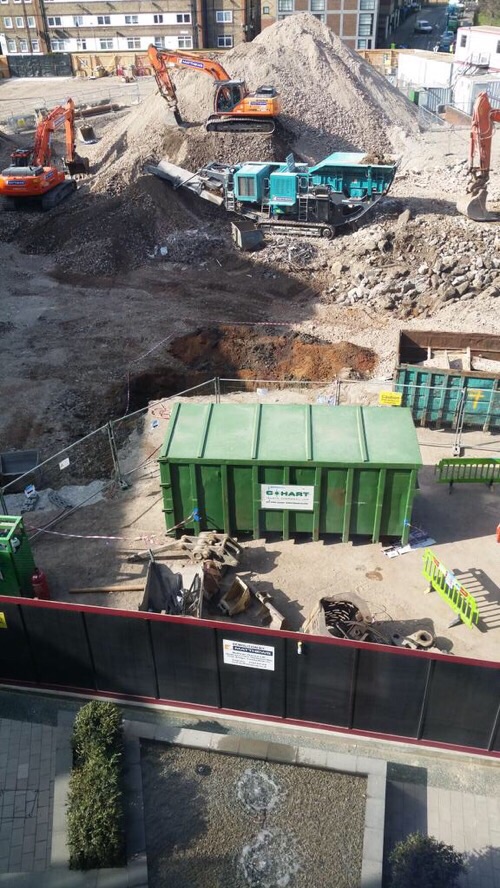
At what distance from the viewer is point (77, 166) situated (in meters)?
35.0

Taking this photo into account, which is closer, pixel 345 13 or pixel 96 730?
pixel 96 730

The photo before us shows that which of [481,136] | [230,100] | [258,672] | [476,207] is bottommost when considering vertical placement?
[258,672]

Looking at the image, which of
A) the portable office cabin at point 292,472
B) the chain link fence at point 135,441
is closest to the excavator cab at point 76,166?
the chain link fence at point 135,441

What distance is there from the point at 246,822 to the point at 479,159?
2463 centimetres

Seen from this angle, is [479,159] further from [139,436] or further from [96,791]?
[96,791]

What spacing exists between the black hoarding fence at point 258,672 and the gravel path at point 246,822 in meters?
0.90

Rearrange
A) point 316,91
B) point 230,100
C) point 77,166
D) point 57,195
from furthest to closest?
point 316,91, point 77,166, point 230,100, point 57,195

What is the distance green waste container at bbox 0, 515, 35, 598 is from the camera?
11.4 meters

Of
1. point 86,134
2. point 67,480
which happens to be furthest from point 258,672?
point 86,134

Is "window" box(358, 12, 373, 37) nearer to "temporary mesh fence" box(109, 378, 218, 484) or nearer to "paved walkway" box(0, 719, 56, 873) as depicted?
"temporary mesh fence" box(109, 378, 218, 484)

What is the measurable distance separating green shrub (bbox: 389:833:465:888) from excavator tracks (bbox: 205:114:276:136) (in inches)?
1249

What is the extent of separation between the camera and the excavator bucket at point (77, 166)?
114ft

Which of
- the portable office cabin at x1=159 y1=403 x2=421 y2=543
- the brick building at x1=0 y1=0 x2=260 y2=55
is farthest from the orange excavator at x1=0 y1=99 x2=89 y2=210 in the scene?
the brick building at x1=0 y1=0 x2=260 y2=55

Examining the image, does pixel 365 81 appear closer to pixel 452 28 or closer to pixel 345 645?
pixel 345 645
